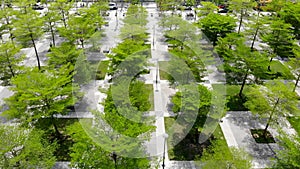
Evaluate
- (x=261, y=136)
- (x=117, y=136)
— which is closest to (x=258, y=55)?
(x=261, y=136)

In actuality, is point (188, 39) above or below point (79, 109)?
above

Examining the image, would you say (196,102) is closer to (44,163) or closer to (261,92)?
(261,92)

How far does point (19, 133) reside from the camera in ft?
66.0

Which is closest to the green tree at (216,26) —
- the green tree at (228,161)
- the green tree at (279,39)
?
the green tree at (279,39)

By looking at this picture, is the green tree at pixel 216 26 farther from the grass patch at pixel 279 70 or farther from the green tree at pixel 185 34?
the grass patch at pixel 279 70

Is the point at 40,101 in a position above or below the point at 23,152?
above

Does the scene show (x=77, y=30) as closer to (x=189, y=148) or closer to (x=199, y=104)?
(x=199, y=104)

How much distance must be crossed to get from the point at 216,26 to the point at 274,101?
56.4 ft

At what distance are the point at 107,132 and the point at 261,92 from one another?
15551 millimetres

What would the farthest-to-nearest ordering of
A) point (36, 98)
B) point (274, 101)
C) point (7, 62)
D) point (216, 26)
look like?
point (216, 26)
point (7, 62)
point (274, 101)
point (36, 98)

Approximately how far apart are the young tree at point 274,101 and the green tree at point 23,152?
18694 millimetres

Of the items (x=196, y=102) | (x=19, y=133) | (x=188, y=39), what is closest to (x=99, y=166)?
(x=19, y=133)

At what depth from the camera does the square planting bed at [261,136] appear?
25734 mm

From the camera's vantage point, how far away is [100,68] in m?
37.5
